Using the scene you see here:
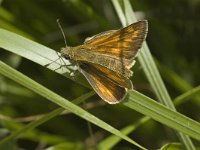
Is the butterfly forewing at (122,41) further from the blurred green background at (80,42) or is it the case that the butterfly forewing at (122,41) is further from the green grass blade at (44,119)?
the blurred green background at (80,42)

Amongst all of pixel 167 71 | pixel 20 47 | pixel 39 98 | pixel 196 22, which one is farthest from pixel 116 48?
pixel 196 22

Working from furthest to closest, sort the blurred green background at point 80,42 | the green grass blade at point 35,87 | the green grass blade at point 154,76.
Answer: the blurred green background at point 80,42 < the green grass blade at point 154,76 < the green grass blade at point 35,87

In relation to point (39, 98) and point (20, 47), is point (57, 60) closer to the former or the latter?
point (20, 47)

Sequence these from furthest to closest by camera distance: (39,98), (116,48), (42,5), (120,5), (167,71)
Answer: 1. (42,5)
2. (39,98)
3. (167,71)
4. (120,5)
5. (116,48)

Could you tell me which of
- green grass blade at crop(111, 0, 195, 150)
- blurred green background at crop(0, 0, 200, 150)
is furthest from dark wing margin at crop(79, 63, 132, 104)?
blurred green background at crop(0, 0, 200, 150)

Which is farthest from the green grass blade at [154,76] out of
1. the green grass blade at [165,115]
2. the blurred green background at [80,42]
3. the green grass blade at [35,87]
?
the blurred green background at [80,42]

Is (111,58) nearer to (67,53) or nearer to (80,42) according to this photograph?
(67,53)

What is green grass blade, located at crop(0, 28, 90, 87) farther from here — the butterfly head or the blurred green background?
the blurred green background

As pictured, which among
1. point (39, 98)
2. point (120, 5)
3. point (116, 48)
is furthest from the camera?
point (39, 98)
